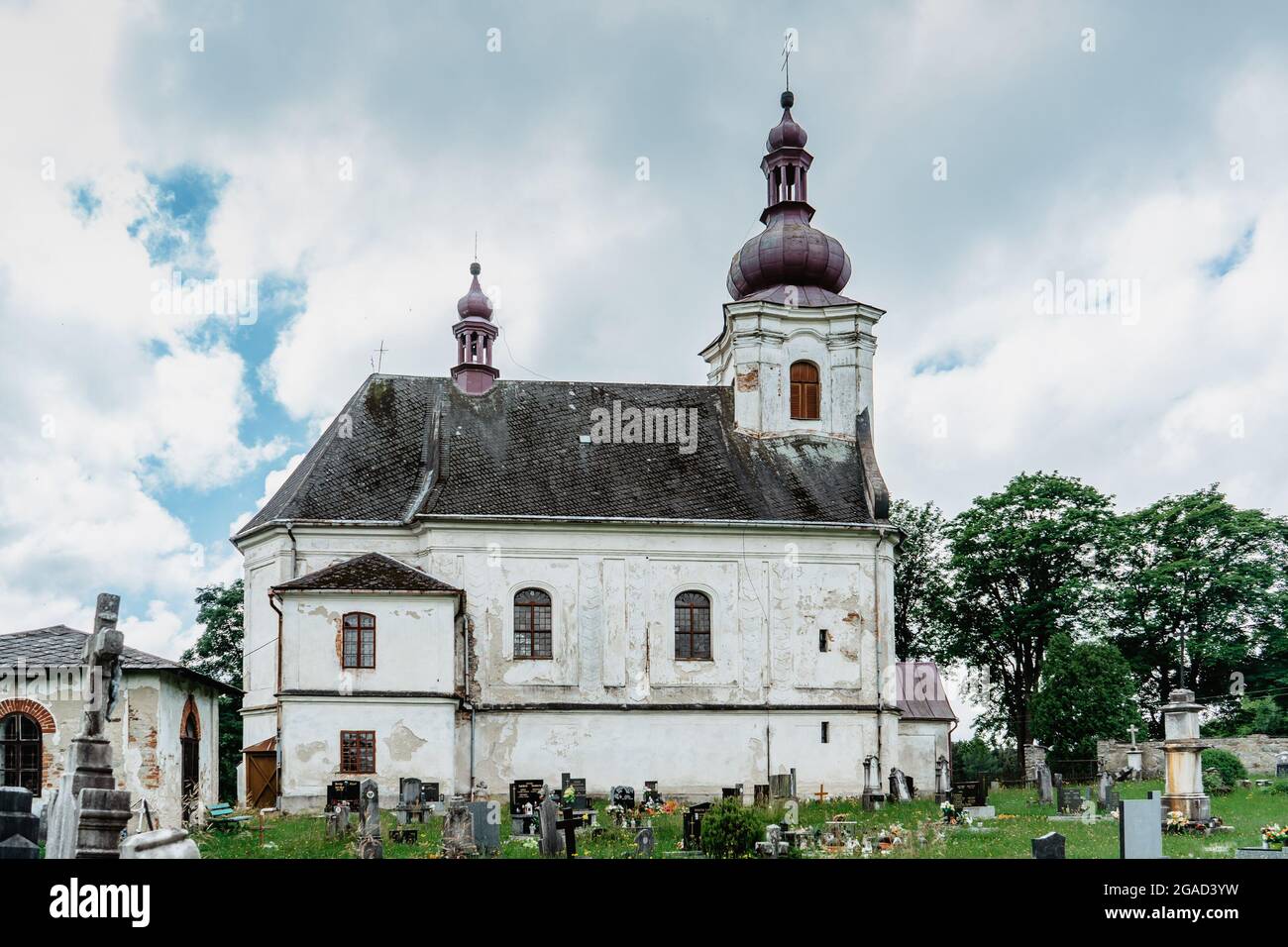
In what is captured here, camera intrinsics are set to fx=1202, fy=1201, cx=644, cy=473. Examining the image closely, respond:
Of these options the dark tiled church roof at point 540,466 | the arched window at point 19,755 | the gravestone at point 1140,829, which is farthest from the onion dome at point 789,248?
the gravestone at point 1140,829

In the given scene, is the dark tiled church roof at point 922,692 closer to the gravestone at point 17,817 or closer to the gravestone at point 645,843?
the gravestone at point 645,843

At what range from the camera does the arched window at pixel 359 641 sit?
1049 inches

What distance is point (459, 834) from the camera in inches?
645

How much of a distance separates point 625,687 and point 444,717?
4.56 metres

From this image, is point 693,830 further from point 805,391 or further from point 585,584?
point 805,391

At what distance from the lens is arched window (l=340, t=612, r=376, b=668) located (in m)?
26.6

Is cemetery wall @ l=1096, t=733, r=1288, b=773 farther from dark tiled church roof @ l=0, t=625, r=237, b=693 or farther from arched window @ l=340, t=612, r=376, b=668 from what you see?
dark tiled church roof @ l=0, t=625, r=237, b=693

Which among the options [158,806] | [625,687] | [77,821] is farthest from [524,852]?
[625,687]

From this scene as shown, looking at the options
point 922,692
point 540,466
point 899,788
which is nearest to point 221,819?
point 540,466

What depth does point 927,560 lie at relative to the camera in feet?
149

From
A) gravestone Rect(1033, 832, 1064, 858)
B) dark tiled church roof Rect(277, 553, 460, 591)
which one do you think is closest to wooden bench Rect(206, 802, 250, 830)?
dark tiled church roof Rect(277, 553, 460, 591)

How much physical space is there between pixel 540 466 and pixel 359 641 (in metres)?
6.62
